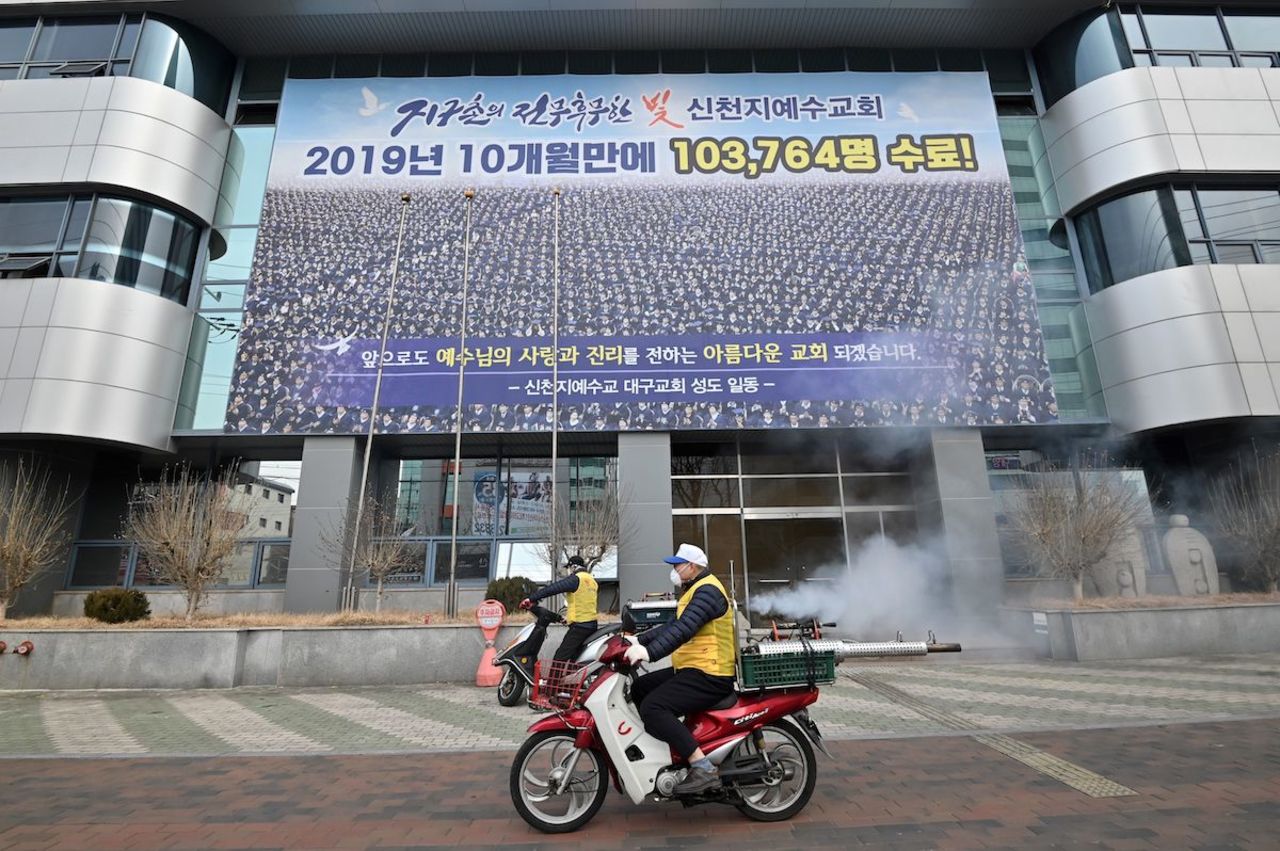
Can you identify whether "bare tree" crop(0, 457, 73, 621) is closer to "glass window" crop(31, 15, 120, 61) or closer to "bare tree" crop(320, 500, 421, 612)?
"bare tree" crop(320, 500, 421, 612)

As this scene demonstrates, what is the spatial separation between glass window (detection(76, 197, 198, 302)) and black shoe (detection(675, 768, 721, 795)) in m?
17.2

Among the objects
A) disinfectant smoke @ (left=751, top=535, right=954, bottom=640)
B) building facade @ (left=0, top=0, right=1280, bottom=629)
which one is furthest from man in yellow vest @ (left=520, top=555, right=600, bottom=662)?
disinfectant smoke @ (left=751, top=535, right=954, bottom=640)

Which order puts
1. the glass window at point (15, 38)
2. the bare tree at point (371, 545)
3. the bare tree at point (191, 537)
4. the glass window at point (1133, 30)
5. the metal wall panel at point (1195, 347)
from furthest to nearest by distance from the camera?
the glass window at point (1133, 30) < the glass window at point (15, 38) < the metal wall panel at point (1195, 347) < the bare tree at point (371, 545) < the bare tree at point (191, 537)

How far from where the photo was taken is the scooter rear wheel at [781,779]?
4062 mm

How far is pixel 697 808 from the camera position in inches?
173

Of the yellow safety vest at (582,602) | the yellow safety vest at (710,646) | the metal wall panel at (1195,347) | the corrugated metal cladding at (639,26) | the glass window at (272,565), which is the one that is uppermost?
the corrugated metal cladding at (639,26)

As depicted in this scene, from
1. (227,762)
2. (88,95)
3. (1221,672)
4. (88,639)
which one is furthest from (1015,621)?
(88,95)

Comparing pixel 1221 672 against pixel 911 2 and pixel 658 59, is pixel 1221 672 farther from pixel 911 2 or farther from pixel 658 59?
pixel 658 59

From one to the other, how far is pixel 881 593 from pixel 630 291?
9.59 meters

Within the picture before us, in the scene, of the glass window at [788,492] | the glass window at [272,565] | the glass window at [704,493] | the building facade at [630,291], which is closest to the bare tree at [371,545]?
the building facade at [630,291]

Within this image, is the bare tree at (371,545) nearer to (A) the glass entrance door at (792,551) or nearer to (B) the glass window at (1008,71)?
(A) the glass entrance door at (792,551)

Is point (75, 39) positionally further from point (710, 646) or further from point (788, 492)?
point (710, 646)

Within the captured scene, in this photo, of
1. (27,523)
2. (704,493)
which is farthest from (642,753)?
(27,523)

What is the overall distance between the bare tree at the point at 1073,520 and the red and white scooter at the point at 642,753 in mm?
10618
